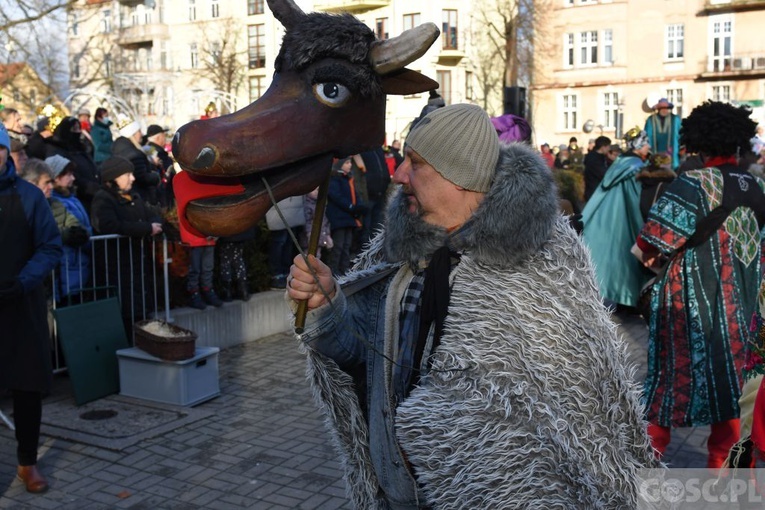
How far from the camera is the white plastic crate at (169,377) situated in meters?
6.63

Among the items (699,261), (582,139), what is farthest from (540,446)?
(582,139)

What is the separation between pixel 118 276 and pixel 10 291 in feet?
8.79

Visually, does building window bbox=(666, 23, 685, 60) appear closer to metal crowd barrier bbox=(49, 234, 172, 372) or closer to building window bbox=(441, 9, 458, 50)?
building window bbox=(441, 9, 458, 50)

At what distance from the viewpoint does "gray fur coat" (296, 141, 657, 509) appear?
2.34m

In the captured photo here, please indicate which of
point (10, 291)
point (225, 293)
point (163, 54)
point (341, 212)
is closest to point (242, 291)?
point (225, 293)

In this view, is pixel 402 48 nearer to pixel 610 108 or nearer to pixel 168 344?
pixel 168 344

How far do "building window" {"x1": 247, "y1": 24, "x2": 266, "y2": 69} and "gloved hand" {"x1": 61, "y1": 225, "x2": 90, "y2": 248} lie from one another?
4121 cm

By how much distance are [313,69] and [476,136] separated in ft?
1.80

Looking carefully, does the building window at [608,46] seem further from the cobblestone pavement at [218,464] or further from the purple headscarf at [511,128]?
the cobblestone pavement at [218,464]

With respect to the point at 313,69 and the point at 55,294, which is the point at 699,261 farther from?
the point at 55,294

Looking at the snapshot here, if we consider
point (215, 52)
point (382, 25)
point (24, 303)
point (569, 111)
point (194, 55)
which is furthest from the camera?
point (569, 111)

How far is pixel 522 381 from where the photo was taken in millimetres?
2350

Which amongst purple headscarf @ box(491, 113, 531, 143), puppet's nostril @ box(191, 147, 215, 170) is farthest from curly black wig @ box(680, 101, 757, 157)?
puppet's nostril @ box(191, 147, 215, 170)

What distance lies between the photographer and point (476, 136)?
2.52 meters
